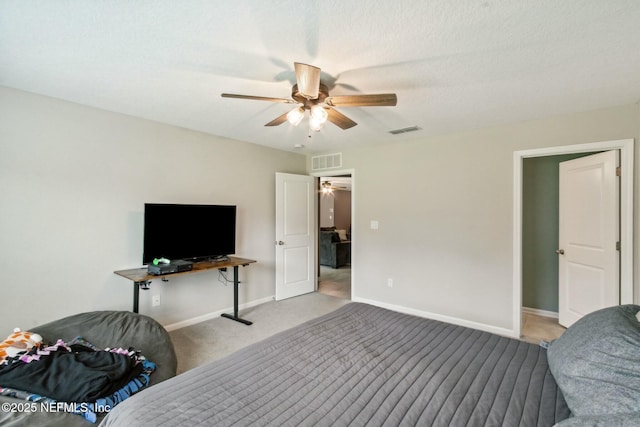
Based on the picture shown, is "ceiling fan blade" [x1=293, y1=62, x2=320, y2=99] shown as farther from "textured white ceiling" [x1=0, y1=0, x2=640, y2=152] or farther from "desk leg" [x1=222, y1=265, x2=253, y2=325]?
"desk leg" [x1=222, y1=265, x2=253, y2=325]

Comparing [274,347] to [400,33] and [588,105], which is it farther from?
[588,105]

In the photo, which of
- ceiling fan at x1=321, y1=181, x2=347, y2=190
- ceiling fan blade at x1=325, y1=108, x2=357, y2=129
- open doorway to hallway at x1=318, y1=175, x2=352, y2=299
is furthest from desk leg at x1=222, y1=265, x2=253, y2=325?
ceiling fan at x1=321, y1=181, x2=347, y2=190

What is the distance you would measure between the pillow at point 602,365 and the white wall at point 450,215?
2.24 m

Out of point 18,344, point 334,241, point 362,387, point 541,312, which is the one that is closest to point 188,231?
point 18,344

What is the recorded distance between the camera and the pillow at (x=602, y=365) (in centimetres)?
→ 93

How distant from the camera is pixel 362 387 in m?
1.28

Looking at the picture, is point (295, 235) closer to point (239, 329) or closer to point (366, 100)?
point (239, 329)

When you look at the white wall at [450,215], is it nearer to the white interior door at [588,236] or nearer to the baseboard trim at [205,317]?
the white interior door at [588,236]

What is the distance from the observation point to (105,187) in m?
2.96

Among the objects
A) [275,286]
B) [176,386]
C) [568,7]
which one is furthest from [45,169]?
[568,7]

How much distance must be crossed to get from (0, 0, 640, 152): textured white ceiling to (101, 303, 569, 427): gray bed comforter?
1773 mm

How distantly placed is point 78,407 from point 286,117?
Result: 233 cm

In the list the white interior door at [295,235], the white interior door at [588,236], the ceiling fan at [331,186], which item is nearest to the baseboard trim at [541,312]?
the white interior door at [588,236]

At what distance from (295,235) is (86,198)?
109 inches
